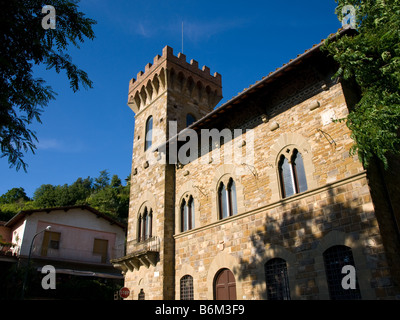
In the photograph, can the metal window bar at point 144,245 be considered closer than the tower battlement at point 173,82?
Yes

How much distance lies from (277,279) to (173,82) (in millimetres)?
11576

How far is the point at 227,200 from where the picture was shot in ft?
39.4

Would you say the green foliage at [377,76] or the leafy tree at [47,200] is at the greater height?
the leafy tree at [47,200]

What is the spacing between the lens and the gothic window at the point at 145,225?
49.1ft

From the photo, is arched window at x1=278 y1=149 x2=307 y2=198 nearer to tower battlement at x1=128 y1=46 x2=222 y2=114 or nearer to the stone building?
the stone building

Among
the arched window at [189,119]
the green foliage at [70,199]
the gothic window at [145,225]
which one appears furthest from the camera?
the green foliage at [70,199]

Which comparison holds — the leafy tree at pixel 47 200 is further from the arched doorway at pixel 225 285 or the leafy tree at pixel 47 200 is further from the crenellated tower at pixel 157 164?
the arched doorway at pixel 225 285

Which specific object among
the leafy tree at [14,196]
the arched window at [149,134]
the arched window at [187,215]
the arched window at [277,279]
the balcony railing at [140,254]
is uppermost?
the leafy tree at [14,196]

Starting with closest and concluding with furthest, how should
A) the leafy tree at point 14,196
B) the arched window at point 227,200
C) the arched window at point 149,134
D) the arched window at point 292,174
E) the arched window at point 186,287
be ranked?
the arched window at point 292,174 < the arched window at point 227,200 < the arched window at point 186,287 < the arched window at point 149,134 < the leafy tree at point 14,196

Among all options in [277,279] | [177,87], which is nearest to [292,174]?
[277,279]

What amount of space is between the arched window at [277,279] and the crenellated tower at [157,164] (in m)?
4.58

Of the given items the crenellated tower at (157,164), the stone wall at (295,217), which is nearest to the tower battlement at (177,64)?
the crenellated tower at (157,164)

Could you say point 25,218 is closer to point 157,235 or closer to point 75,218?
point 75,218

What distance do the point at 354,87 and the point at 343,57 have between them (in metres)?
2.96
